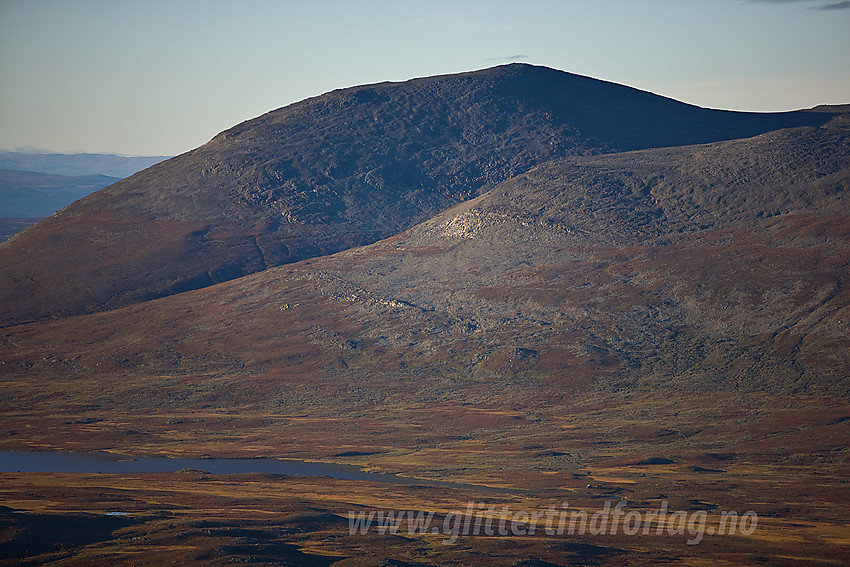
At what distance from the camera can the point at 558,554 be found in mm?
76562

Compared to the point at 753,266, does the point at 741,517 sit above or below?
below

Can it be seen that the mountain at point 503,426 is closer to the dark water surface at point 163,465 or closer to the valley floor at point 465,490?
the valley floor at point 465,490

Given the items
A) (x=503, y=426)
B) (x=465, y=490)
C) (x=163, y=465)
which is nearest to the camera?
(x=465, y=490)

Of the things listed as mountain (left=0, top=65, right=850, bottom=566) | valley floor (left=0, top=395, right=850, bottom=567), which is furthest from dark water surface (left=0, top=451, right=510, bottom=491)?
valley floor (left=0, top=395, right=850, bottom=567)

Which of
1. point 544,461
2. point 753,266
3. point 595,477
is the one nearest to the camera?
point 595,477

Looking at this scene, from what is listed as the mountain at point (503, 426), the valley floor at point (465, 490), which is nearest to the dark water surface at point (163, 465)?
the mountain at point (503, 426)

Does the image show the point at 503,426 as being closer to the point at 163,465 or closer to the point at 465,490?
the point at 465,490

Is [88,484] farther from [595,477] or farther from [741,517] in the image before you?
[741,517]

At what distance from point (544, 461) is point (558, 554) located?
52.3 meters

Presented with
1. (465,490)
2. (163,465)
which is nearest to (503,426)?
(465,490)

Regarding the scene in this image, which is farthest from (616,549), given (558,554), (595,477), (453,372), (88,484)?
(453,372)

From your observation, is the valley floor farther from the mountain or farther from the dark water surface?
the dark water surface

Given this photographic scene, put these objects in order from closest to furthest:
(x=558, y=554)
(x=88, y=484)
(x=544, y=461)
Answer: (x=558, y=554)
(x=88, y=484)
(x=544, y=461)

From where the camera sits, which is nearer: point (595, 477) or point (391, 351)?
point (595, 477)
